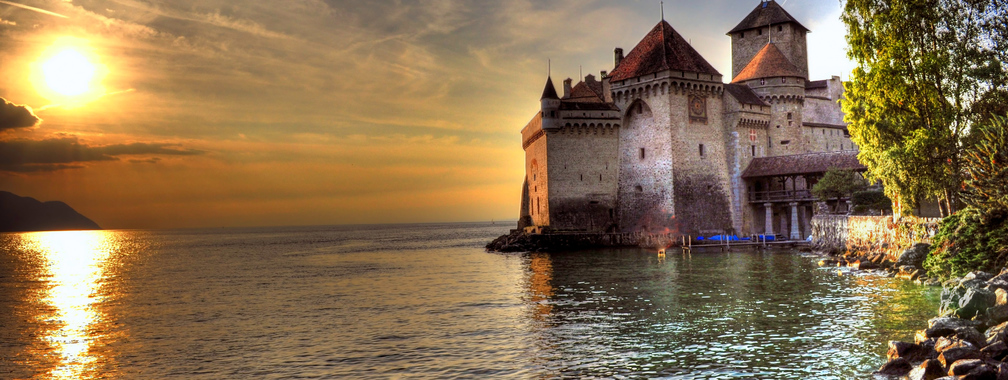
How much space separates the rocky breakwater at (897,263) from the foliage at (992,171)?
3378 millimetres

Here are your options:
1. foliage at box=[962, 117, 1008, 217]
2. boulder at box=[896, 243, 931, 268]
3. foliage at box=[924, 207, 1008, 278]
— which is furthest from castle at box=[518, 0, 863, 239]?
foliage at box=[962, 117, 1008, 217]

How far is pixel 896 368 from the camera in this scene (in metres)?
12.0

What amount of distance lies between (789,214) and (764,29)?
17657 mm

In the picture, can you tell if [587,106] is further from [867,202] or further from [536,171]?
[867,202]

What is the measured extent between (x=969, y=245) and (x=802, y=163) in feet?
91.7

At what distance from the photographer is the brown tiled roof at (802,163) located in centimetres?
4444

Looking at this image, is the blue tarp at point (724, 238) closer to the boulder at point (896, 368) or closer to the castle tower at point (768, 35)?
the castle tower at point (768, 35)

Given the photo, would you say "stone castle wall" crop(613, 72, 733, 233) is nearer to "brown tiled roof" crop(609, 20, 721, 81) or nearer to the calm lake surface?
"brown tiled roof" crop(609, 20, 721, 81)

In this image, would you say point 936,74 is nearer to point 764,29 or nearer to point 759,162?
point 759,162

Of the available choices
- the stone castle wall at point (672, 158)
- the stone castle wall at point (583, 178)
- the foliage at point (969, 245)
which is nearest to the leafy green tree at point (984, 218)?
the foliage at point (969, 245)

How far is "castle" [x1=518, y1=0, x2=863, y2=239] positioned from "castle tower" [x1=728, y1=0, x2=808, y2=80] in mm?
5409

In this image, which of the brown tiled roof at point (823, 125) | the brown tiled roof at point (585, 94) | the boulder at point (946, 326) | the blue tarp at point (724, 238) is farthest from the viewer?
the brown tiled roof at point (823, 125)

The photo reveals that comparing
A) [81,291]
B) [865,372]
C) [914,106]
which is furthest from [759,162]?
[81,291]

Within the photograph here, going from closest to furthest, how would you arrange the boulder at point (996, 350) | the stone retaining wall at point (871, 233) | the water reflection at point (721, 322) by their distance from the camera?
the boulder at point (996, 350) < the water reflection at point (721, 322) < the stone retaining wall at point (871, 233)
